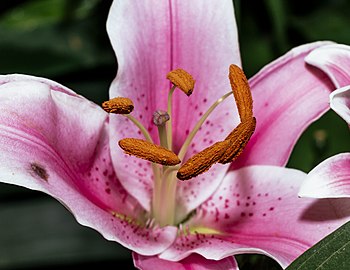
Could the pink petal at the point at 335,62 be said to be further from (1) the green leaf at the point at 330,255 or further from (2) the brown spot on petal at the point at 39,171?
(2) the brown spot on petal at the point at 39,171

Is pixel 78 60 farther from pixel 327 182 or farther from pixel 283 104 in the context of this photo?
pixel 327 182

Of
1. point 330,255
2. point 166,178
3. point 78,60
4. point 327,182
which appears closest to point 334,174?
point 327,182

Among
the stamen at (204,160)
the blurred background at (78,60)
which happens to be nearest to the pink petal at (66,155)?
the stamen at (204,160)

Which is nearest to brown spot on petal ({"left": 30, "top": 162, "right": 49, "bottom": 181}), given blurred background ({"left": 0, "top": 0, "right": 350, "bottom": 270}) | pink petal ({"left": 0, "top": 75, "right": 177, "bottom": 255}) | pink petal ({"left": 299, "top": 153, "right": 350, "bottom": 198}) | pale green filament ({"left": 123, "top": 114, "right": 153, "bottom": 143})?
pink petal ({"left": 0, "top": 75, "right": 177, "bottom": 255})

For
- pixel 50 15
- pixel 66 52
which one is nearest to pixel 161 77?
pixel 66 52

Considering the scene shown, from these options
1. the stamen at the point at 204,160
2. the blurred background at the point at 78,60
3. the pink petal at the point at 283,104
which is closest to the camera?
the stamen at the point at 204,160

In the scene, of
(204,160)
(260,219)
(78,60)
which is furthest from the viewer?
(78,60)

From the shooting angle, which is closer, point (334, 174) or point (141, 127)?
point (334, 174)
